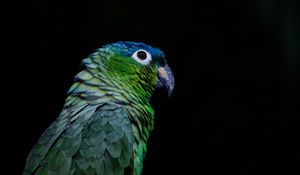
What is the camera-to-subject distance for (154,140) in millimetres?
4191

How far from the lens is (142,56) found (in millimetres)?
2695

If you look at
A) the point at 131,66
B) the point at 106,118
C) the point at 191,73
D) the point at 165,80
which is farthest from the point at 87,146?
the point at 191,73

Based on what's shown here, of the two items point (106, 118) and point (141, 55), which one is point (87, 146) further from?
point (141, 55)

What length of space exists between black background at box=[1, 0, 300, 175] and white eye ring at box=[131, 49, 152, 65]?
93 centimetres

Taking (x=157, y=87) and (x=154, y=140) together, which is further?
(x=154, y=140)

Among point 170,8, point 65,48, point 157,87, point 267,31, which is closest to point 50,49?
point 65,48

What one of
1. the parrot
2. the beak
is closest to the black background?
the beak

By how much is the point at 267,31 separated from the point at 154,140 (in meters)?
1.31

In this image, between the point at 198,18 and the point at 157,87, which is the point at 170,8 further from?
the point at 157,87

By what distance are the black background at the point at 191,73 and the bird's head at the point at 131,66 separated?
88 cm

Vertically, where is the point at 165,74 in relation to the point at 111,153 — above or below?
above

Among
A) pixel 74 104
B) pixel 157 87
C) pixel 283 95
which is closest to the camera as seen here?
pixel 74 104

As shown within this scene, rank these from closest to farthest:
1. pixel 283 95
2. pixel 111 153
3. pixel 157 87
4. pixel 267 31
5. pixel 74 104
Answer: pixel 111 153 → pixel 74 104 → pixel 157 87 → pixel 267 31 → pixel 283 95

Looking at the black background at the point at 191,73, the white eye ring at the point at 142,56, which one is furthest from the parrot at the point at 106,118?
the black background at the point at 191,73
